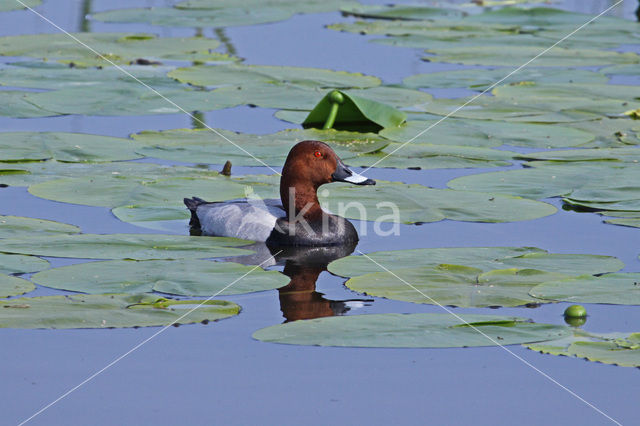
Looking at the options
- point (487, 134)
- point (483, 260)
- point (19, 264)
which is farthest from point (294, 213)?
point (487, 134)

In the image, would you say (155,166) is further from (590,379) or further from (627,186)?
(590,379)

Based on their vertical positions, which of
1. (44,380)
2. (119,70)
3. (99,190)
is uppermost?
(119,70)

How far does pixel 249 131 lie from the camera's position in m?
9.77

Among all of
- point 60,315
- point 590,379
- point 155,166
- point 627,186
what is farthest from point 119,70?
point 590,379

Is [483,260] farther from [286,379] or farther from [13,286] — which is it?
[13,286]

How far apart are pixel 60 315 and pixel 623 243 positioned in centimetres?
375

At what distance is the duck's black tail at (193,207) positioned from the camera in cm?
735

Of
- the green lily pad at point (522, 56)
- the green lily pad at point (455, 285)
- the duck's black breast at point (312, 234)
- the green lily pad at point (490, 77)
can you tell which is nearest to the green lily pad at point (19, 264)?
the duck's black breast at point (312, 234)

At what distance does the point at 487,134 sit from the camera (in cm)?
974

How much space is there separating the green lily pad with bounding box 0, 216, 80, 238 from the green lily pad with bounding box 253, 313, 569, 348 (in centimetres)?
205

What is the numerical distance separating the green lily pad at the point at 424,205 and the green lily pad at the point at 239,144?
34.7 inches

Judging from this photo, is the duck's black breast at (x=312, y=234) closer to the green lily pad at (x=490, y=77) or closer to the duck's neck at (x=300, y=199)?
the duck's neck at (x=300, y=199)

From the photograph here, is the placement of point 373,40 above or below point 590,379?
above

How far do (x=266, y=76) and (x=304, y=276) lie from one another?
5.27 metres
